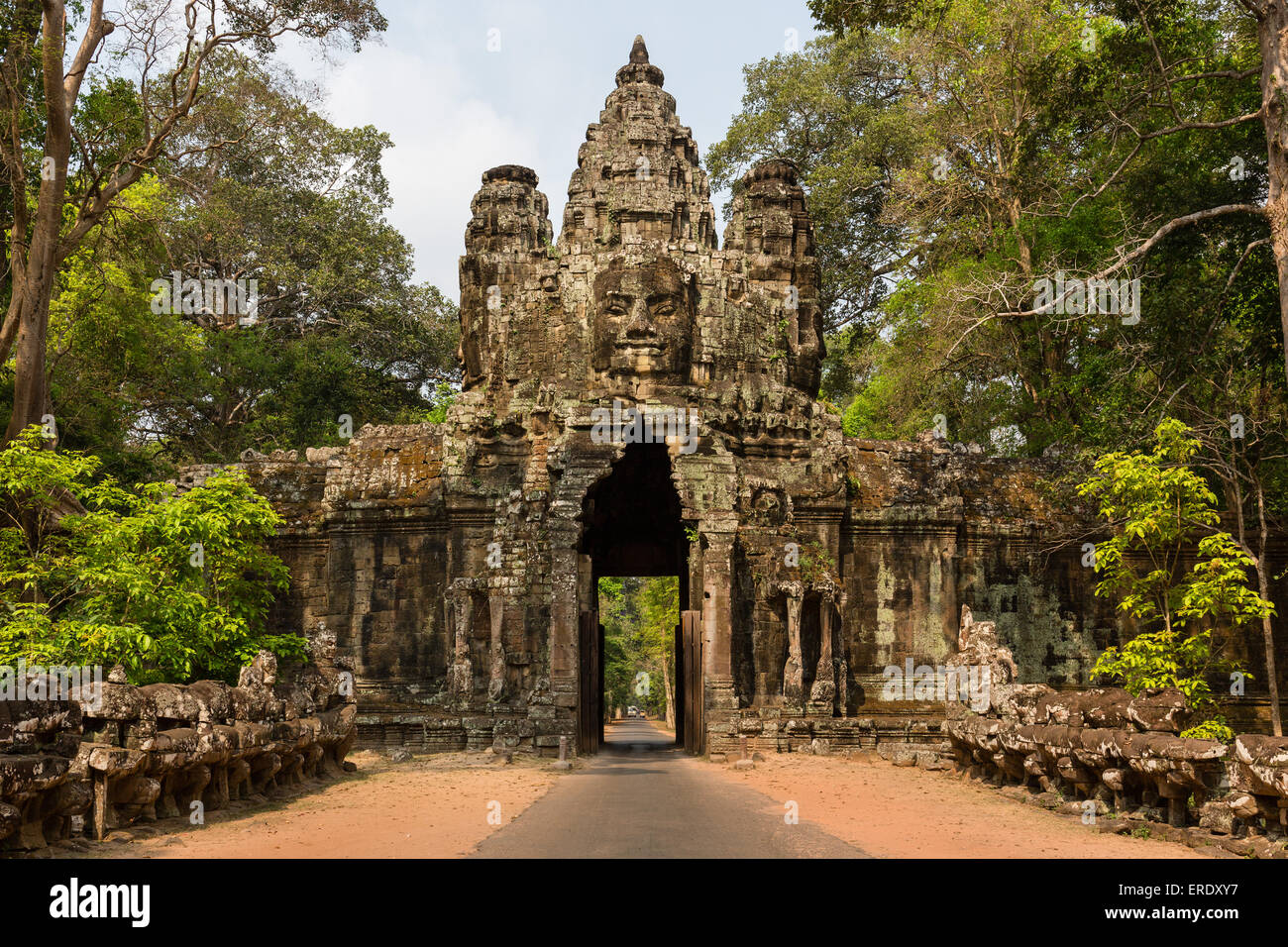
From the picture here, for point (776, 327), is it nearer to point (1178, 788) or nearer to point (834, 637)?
point (834, 637)

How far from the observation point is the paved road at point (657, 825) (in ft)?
26.3

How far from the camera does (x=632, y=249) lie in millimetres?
19719

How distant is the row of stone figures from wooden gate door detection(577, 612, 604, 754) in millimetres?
5341

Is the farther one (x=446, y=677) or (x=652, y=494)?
(x=652, y=494)

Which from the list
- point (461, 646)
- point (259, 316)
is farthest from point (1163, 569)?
point (259, 316)

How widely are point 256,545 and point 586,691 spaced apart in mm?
5880

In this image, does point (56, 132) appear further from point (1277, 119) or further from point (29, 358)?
point (1277, 119)

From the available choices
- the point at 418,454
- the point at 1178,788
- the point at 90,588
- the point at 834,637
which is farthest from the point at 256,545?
the point at 1178,788

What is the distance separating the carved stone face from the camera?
19406 millimetres

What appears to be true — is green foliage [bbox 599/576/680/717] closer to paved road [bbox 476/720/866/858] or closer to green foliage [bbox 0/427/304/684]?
green foliage [bbox 0/427/304/684]

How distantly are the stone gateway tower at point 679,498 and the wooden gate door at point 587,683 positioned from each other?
7 cm

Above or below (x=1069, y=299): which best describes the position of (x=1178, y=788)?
below

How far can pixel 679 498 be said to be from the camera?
19.6 m

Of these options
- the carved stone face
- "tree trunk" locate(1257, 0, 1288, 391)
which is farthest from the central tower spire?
"tree trunk" locate(1257, 0, 1288, 391)
